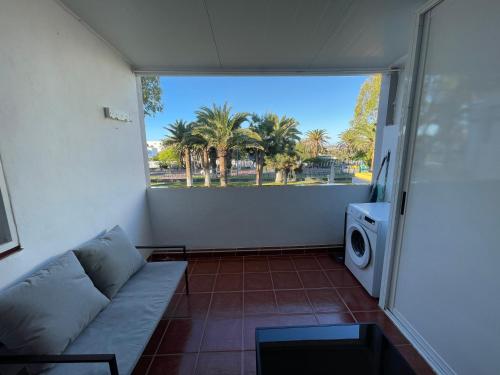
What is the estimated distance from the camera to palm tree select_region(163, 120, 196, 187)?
293cm

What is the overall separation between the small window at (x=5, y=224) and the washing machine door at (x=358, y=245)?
8.44ft

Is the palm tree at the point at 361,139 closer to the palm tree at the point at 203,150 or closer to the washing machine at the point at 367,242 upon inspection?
the washing machine at the point at 367,242

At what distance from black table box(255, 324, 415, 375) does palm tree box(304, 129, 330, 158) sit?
215 cm

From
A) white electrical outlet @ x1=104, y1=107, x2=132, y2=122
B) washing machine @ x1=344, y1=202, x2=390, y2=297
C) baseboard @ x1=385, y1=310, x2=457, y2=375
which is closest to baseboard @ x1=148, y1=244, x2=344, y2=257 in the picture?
washing machine @ x1=344, y1=202, x2=390, y2=297

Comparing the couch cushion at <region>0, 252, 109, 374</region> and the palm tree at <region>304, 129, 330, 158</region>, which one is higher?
the palm tree at <region>304, 129, 330, 158</region>

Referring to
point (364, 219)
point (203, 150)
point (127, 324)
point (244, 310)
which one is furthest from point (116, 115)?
point (364, 219)

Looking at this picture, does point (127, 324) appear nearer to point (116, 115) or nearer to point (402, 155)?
point (116, 115)

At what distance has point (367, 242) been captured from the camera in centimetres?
207

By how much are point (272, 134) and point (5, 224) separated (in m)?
2.75

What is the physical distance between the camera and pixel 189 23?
1.65 meters

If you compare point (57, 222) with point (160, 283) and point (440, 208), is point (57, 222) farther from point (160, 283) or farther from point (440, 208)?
point (440, 208)

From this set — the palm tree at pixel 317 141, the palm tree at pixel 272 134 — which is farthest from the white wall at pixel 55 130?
the palm tree at pixel 317 141

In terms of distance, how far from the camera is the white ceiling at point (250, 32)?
1.47m

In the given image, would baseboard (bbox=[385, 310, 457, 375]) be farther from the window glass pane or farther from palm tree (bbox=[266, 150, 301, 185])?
the window glass pane
